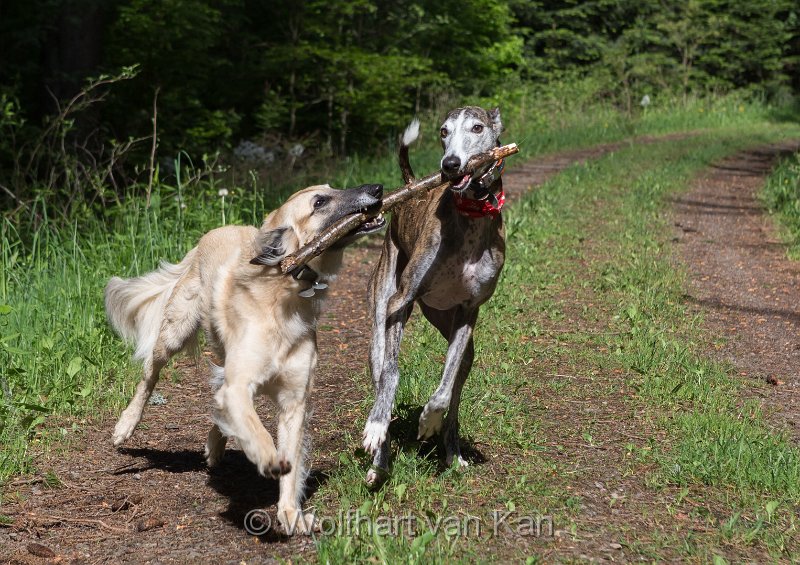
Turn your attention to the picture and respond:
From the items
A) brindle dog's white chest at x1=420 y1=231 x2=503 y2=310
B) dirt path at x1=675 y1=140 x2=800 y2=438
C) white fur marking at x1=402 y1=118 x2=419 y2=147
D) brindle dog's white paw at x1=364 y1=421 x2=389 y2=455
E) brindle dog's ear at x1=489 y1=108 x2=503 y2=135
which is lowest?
dirt path at x1=675 y1=140 x2=800 y2=438

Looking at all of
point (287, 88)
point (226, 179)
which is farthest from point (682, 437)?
point (287, 88)

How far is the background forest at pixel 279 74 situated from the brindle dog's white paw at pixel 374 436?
176 inches

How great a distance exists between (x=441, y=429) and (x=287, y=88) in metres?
14.8

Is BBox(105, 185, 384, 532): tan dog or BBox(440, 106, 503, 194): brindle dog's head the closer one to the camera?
BBox(105, 185, 384, 532): tan dog

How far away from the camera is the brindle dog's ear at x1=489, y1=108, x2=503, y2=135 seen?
5004 mm

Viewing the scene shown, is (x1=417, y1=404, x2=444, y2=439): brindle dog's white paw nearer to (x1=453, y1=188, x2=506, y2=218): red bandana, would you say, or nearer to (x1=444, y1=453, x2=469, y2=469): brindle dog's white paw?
(x1=444, y1=453, x2=469, y2=469): brindle dog's white paw

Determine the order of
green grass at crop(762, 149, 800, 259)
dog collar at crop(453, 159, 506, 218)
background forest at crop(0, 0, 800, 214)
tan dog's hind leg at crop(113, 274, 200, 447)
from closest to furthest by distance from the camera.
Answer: dog collar at crop(453, 159, 506, 218) < tan dog's hind leg at crop(113, 274, 200, 447) < green grass at crop(762, 149, 800, 259) < background forest at crop(0, 0, 800, 214)

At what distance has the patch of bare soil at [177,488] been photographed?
378cm

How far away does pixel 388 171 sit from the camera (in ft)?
45.2

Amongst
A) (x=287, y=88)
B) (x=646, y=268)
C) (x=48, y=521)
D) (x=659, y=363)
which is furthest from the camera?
(x=287, y=88)

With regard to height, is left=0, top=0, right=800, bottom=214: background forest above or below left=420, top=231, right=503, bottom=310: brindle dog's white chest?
above

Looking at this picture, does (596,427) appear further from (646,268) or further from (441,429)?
(646,268)

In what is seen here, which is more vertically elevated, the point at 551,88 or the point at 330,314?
the point at 551,88

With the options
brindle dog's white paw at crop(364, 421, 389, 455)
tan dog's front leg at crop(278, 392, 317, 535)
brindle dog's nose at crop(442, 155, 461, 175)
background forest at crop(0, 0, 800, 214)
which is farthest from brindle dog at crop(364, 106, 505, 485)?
background forest at crop(0, 0, 800, 214)
